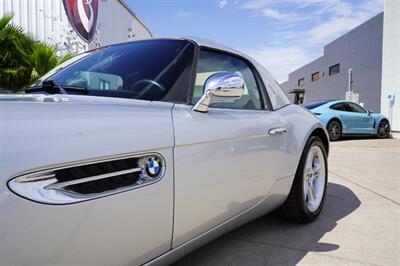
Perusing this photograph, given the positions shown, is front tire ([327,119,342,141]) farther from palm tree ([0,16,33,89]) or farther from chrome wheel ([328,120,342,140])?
palm tree ([0,16,33,89])

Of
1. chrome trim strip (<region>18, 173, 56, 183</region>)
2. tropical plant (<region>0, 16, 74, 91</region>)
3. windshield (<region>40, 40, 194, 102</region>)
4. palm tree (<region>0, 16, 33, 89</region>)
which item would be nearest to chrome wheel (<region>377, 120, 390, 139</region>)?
tropical plant (<region>0, 16, 74, 91</region>)

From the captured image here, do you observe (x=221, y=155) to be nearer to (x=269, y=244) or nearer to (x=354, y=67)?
(x=269, y=244)

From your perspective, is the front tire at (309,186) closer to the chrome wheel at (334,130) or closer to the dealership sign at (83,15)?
the chrome wheel at (334,130)

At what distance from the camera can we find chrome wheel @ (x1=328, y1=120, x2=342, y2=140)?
11.2 meters

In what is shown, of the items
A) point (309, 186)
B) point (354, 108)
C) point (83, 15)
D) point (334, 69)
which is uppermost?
point (334, 69)

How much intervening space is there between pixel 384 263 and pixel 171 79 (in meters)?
1.78

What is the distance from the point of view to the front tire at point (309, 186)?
288 centimetres

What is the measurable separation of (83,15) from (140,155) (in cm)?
1216

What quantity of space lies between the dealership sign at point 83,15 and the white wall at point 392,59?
1481 centimetres

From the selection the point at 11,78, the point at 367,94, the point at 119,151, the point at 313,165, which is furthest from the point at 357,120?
the point at 367,94

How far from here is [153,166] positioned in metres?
1.44

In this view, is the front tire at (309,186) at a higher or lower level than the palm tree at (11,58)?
lower

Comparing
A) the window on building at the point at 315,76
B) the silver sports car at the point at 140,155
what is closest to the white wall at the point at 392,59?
the window on building at the point at 315,76

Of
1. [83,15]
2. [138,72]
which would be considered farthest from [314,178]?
[83,15]
